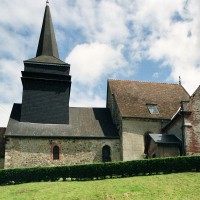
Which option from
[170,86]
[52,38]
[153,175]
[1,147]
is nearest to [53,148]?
[1,147]

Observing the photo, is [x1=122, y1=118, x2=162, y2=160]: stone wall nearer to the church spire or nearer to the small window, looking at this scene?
the small window

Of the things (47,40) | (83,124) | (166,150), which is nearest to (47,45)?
(47,40)

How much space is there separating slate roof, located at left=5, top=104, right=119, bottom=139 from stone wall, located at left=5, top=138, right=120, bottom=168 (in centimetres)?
56

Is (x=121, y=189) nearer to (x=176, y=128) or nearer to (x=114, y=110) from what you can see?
(x=176, y=128)

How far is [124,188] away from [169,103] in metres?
16.9

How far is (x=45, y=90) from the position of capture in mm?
33250

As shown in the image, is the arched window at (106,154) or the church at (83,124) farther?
the arched window at (106,154)

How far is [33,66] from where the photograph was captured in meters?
33.7

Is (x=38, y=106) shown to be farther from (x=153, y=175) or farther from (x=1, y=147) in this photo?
(x=153, y=175)

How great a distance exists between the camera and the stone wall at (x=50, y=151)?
96.2 feet

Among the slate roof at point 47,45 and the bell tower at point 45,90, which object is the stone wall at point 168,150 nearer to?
the bell tower at point 45,90

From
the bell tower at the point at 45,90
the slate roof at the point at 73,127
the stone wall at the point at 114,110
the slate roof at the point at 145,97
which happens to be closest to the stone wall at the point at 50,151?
the slate roof at the point at 73,127

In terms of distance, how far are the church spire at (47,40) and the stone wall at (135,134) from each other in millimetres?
11580

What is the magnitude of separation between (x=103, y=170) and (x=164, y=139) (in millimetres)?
7096
